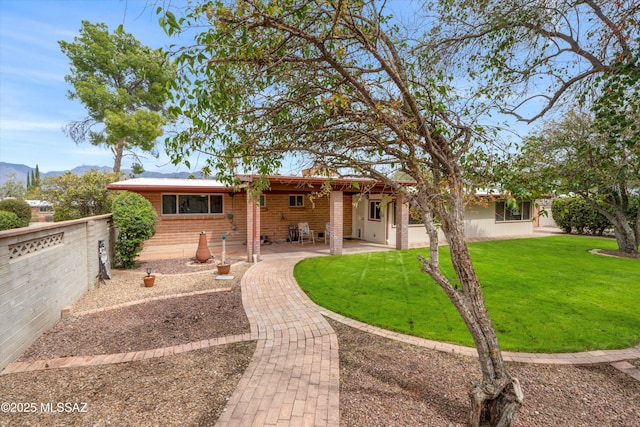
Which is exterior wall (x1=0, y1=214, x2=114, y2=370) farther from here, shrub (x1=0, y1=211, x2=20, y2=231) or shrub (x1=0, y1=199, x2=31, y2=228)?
shrub (x1=0, y1=199, x2=31, y2=228)

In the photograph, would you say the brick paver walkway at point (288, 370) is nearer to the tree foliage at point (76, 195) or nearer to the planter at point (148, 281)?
the planter at point (148, 281)

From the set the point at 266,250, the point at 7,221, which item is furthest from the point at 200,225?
the point at 7,221

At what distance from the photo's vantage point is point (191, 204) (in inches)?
523

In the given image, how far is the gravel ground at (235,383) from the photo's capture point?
2.92 meters

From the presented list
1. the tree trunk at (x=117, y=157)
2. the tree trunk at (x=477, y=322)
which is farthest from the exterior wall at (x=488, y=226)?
the tree trunk at (x=117, y=157)

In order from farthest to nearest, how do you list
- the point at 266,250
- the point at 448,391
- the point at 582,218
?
the point at 582,218 → the point at 266,250 → the point at 448,391

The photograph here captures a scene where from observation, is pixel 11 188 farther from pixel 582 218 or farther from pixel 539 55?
pixel 582 218

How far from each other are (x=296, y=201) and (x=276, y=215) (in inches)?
51.3

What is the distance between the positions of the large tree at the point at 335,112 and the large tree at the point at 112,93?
19.0 meters

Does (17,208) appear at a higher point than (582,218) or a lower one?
higher

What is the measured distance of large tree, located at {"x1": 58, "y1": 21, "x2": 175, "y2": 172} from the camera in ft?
64.0

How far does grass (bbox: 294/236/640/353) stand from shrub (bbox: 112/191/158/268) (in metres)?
5.08

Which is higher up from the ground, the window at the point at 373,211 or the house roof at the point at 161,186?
the house roof at the point at 161,186

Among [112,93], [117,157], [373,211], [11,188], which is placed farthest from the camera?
[11,188]
